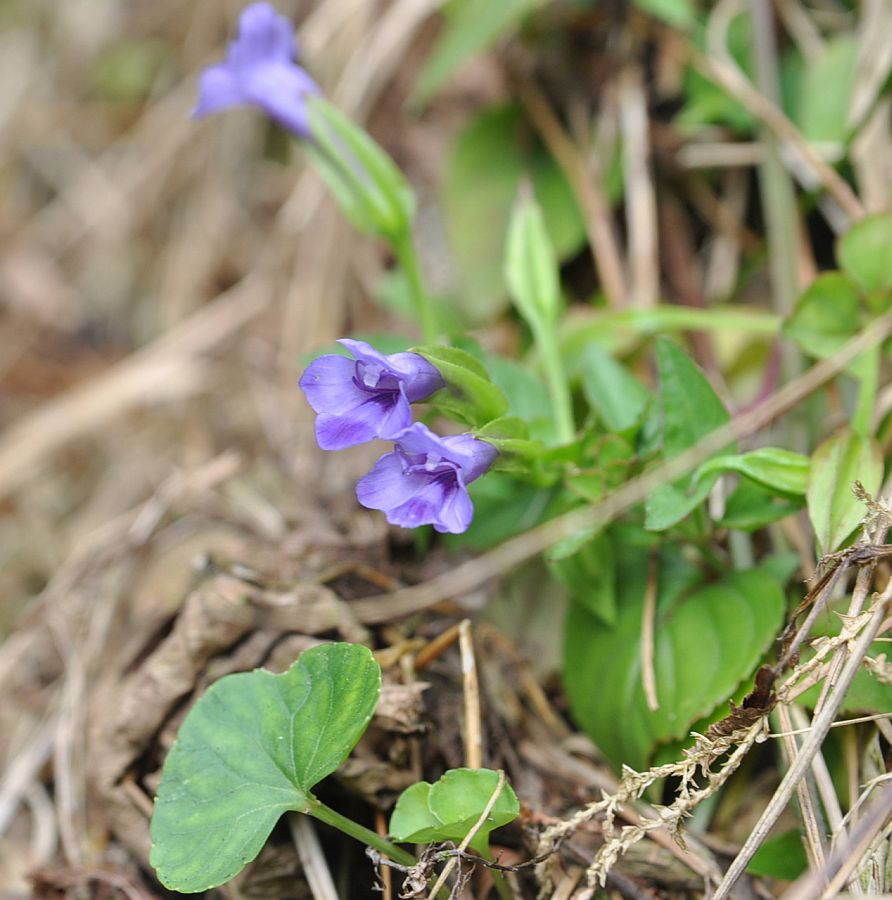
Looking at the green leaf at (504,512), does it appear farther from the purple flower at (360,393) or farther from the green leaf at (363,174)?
the green leaf at (363,174)

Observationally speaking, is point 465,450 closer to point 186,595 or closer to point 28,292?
point 186,595

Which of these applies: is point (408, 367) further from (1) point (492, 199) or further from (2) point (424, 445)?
(1) point (492, 199)

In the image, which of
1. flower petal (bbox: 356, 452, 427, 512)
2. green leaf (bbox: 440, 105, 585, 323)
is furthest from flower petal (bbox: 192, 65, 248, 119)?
flower petal (bbox: 356, 452, 427, 512)

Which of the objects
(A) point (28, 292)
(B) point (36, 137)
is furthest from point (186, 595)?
(B) point (36, 137)

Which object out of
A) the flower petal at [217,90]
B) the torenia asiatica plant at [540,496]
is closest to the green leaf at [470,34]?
the torenia asiatica plant at [540,496]

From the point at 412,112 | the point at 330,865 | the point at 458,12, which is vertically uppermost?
the point at 458,12

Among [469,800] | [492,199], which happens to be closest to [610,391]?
[469,800]
